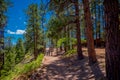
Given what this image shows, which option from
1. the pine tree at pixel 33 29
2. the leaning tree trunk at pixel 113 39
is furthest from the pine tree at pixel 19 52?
the leaning tree trunk at pixel 113 39

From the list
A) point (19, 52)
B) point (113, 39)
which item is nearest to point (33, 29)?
point (19, 52)

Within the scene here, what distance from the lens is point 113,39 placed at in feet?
24.2

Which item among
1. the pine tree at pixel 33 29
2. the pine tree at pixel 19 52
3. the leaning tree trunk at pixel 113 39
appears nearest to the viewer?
the leaning tree trunk at pixel 113 39

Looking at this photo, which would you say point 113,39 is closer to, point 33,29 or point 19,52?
point 33,29

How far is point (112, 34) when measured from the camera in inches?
290

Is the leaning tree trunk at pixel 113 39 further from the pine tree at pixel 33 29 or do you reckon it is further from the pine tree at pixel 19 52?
the pine tree at pixel 19 52

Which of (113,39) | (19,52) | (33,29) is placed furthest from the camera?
(19,52)

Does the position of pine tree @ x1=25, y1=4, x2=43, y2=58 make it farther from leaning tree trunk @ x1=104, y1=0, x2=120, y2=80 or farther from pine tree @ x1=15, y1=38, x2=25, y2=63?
leaning tree trunk @ x1=104, y1=0, x2=120, y2=80

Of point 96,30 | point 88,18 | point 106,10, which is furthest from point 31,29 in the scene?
point 106,10

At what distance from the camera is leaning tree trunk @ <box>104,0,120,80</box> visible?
24.1ft

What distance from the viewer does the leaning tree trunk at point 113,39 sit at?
7.35m

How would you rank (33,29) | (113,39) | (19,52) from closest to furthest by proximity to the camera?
(113,39), (33,29), (19,52)

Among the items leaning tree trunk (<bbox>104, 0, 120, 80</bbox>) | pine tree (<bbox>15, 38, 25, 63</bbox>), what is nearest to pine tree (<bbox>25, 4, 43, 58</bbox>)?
pine tree (<bbox>15, 38, 25, 63</bbox>)

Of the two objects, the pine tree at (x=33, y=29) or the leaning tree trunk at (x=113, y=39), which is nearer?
the leaning tree trunk at (x=113, y=39)
